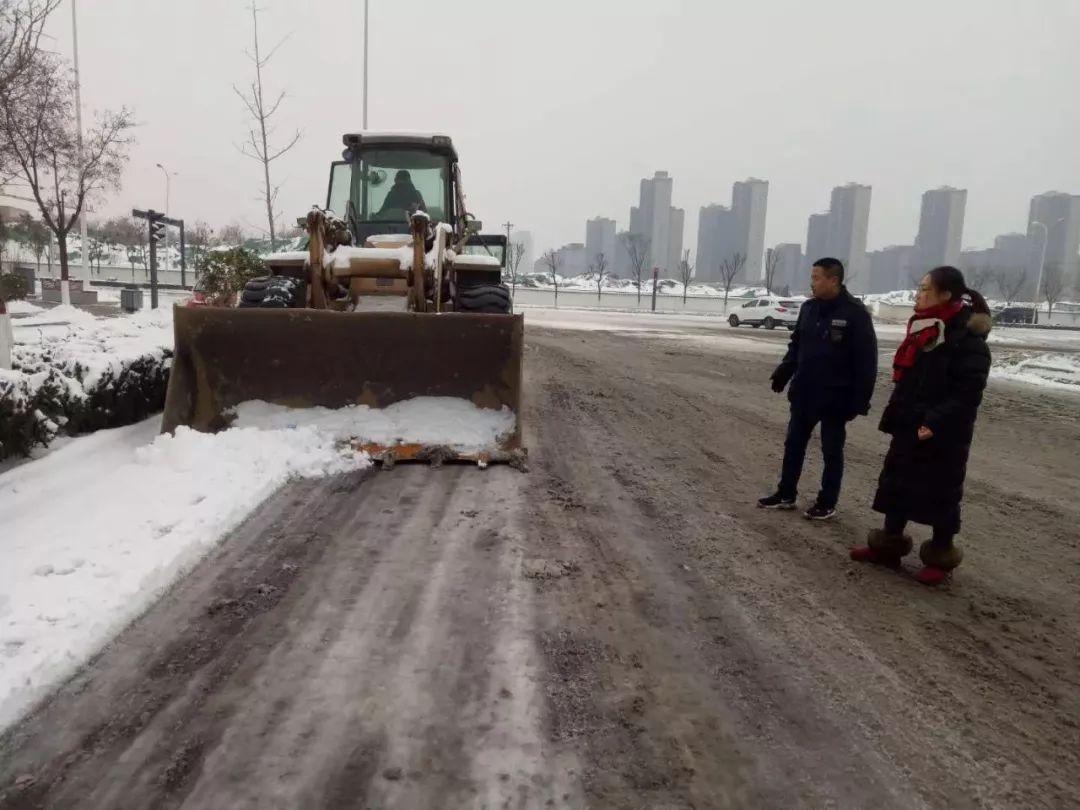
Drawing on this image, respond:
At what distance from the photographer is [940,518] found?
3.83 metres

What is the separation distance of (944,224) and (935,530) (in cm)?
11741

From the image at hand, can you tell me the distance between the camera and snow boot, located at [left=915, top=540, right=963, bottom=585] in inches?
152

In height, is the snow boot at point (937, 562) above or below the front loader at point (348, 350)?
below

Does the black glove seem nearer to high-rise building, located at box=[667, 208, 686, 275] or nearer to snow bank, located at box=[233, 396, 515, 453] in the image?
snow bank, located at box=[233, 396, 515, 453]

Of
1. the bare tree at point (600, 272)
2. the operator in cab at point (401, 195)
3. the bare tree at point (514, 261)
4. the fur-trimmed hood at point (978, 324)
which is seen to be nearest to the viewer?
the fur-trimmed hood at point (978, 324)

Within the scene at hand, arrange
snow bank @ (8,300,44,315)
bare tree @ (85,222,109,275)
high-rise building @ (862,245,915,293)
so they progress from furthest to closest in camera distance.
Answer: high-rise building @ (862,245,915,293), bare tree @ (85,222,109,275), snow bank @ (8,300,44,315)

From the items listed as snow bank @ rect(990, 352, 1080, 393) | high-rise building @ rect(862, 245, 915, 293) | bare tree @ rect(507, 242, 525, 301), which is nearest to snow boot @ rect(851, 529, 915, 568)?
snow bank @ rect(990, 352, 1080, 393)

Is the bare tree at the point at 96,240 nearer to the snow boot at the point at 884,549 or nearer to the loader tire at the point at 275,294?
the loader tire at the point at 275,294

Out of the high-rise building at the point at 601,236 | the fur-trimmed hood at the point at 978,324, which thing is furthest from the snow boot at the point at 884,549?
the high-rise building at the point at 601,236

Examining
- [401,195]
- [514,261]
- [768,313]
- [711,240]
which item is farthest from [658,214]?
[401,195]

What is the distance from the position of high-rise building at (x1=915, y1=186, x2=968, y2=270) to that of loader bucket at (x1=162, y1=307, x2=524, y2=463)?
364 ft

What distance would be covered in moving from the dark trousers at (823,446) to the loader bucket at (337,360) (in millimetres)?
2063

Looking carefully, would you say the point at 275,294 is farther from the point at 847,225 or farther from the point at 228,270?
the point at 847,225

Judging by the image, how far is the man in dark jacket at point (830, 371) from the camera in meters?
4.62
